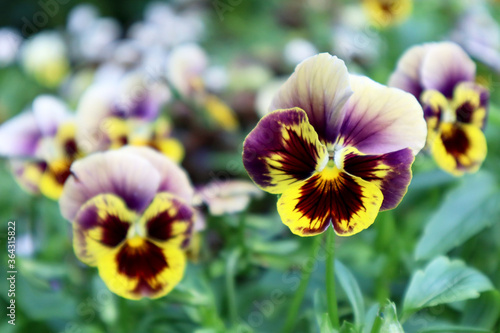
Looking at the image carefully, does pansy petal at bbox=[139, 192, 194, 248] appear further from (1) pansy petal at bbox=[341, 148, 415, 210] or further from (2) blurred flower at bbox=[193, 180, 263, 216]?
(1) pansy petal at bbox=[341, 148, 415, 210]

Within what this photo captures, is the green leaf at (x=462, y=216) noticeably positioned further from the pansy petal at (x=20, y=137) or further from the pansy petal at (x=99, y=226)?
the pansy petal at (x=20, y=137)

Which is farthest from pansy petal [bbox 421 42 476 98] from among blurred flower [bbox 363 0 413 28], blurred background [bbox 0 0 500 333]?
blurred flower [bbox 363 0 413 28]

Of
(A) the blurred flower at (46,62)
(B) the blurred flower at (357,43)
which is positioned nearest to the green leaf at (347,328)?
(B) the blurred flower at (357,43)

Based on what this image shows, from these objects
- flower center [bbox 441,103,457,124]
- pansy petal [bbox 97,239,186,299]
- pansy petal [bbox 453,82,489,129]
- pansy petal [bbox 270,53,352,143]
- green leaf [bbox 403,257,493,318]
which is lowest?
pansy petal [bbox 97,239,186,299]

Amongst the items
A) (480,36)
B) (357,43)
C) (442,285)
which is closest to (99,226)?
(442,285)

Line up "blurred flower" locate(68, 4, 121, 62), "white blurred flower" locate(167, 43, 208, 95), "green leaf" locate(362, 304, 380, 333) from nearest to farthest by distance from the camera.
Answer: "green leaf" locate(362, 304, 380, 333) < "white blurred flower" locate(167, 43, 208, 95) < "blurred flower" locate(68, 4, 121, 62)

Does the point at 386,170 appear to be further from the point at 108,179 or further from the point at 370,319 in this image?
the point at 108,179
